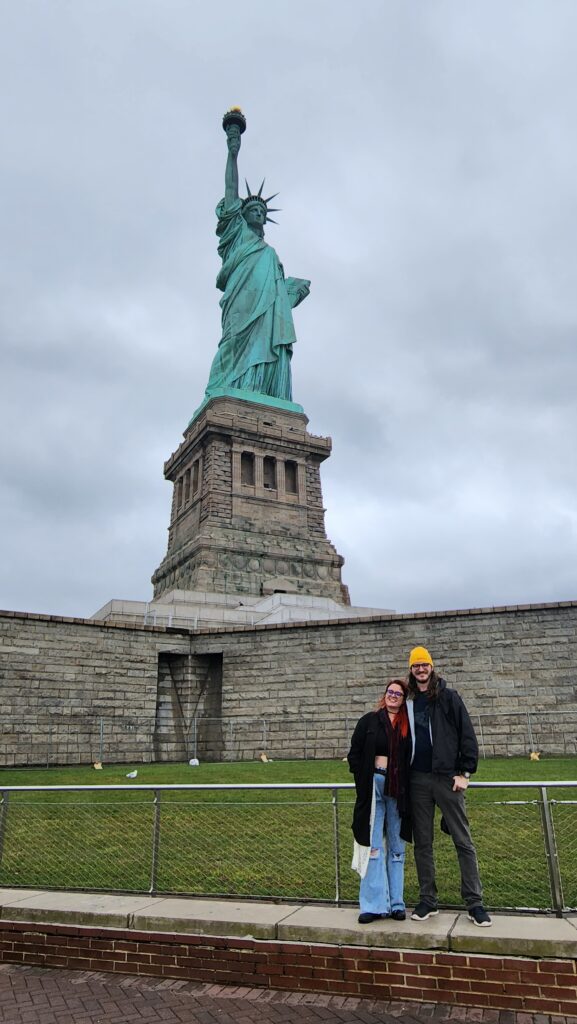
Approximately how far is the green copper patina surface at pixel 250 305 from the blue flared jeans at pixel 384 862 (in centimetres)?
4022

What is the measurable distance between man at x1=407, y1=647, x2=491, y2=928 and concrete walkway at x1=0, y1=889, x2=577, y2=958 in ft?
0.92

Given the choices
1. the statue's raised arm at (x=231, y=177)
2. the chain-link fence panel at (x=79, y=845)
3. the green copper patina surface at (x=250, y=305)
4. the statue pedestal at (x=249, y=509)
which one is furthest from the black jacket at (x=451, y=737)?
the statue's raised arm at (x=231, y=177)

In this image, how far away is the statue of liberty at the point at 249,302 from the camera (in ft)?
154

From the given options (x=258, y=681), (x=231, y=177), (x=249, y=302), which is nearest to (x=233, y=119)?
(x=231, y=177)

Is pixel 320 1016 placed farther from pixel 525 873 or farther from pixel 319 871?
pixel 525 873

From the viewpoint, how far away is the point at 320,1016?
186 inches

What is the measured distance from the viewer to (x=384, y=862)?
556 centimetres

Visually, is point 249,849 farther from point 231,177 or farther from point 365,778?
point 231,177

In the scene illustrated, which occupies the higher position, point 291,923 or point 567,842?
point 567,842

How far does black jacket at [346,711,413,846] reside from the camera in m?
5.61

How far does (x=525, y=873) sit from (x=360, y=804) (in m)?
2.12

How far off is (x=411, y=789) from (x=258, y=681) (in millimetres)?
16172

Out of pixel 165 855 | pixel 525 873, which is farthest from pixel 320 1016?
pixel 165 855

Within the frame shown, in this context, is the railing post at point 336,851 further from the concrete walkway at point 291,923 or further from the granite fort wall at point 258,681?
the granite fort wall at point 258,681
